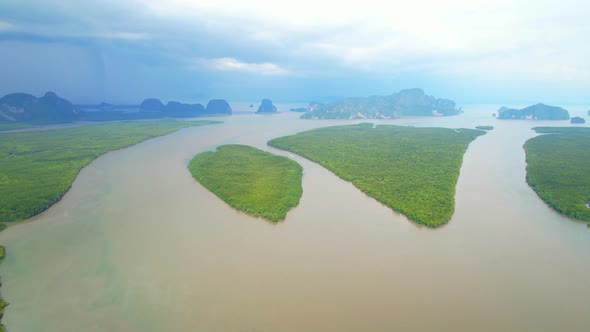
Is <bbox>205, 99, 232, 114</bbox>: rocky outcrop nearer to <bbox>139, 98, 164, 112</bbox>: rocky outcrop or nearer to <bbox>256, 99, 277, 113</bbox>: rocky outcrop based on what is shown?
<bbox>256, 99, 277, 113</bbox>: rocky outcrop

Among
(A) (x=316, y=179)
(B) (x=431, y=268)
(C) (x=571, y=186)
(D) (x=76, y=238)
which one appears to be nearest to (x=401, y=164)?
(A) (x=316, y=179)

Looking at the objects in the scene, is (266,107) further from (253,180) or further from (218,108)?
(253,180)

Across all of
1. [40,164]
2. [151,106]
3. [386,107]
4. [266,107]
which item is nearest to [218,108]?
[266,107]

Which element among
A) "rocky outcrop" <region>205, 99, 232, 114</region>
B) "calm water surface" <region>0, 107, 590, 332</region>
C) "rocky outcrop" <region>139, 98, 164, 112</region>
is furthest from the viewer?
"rocky outcrop" <region>205, 99, 232, 114</region>

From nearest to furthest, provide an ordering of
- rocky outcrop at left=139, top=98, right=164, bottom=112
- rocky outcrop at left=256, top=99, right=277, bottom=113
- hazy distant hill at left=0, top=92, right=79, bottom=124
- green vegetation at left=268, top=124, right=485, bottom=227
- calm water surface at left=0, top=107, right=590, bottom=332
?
calm water surface at left=0, top=107, right=590, bottom=332
green vegetation at left=268, top=124, right=485, bottom=227
hazy distant hill at left=0, top=92, right=79, bottom=124
rocky outcrop at left=139, top=98, right=164, bottom=112
rocky outcrop at left=256, top=99, right=277, bottom=113

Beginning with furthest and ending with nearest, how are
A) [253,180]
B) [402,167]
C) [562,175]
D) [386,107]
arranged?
[386,107], [402,167], [562,175], [253,180]

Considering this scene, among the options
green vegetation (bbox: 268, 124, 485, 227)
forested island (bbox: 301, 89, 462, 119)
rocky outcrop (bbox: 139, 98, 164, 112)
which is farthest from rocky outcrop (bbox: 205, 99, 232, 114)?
green vegetation (bbox: 268, 124, 485, 227)
